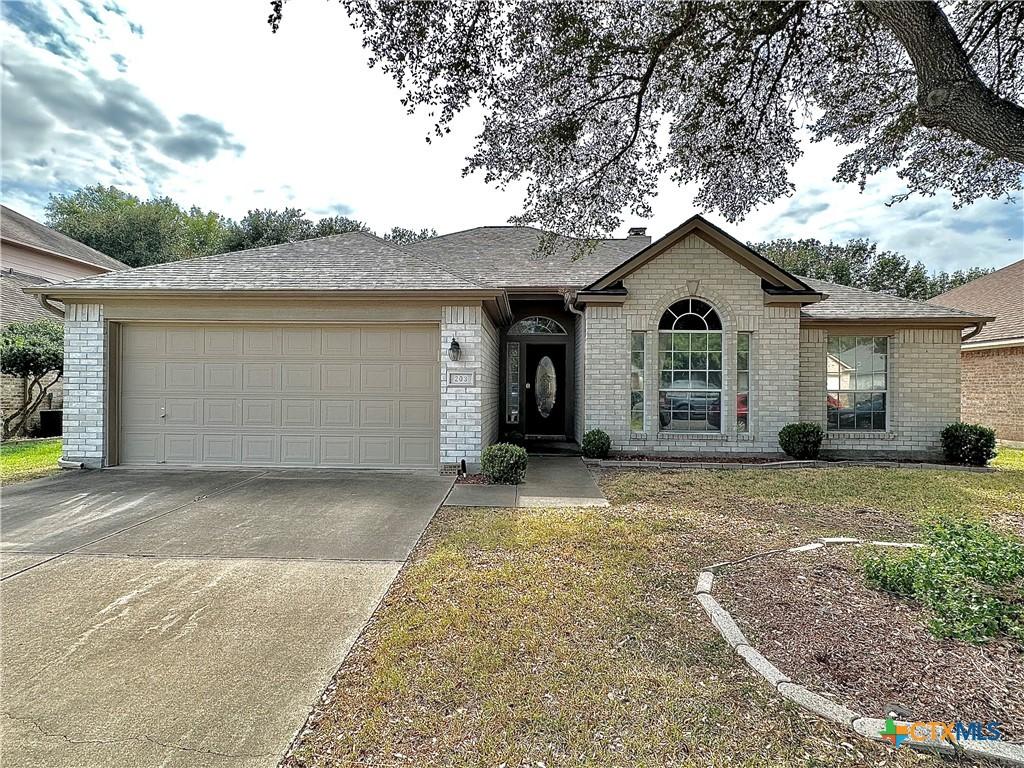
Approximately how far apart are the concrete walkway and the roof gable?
382 centimetres

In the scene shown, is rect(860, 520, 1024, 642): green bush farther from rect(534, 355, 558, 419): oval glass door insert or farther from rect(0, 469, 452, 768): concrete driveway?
rect(534, 355, 558, 419): oval glass door insert

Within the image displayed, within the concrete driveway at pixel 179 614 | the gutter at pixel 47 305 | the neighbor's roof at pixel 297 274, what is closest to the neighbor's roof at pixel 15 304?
the gutter at pixel 47 305

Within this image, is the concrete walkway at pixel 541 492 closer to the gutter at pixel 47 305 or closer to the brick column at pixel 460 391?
the brick column at pixel 460 391

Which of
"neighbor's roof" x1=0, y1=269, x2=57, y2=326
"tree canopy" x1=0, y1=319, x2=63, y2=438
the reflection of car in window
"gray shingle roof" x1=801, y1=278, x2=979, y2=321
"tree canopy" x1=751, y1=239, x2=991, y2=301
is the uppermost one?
"tree canopy" x1=751, y1=239, x2=991, y2=301

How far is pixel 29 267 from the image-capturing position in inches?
690

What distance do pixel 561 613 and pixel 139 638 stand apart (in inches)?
105

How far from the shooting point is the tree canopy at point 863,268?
29188 millimetres

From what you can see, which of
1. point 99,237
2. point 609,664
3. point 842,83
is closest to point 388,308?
point 609,664

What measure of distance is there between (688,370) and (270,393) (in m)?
7.87

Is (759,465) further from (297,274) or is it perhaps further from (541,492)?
(297,274)

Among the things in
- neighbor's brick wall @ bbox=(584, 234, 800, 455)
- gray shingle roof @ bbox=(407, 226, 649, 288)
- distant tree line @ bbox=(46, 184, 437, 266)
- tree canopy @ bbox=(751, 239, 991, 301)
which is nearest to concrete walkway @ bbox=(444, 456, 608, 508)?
neighbor's brick wall @ bbox=(584, 234, 800, 455)

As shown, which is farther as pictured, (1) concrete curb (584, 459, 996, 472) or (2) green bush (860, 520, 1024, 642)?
(1) concrete curb (584, 459, 996, 472)

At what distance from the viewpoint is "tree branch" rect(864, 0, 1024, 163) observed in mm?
3615

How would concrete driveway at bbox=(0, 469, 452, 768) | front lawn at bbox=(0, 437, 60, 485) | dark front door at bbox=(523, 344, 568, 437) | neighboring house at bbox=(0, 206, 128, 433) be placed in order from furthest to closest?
dark front door at bbox=(523, 344, 568, 437)
neighboring house at bbox=(0, 206, 128, 433)
front lawn at bbox=(0, 437, 60, 485)
concrete driveway at bbox=(0, 469, 452, 768)
